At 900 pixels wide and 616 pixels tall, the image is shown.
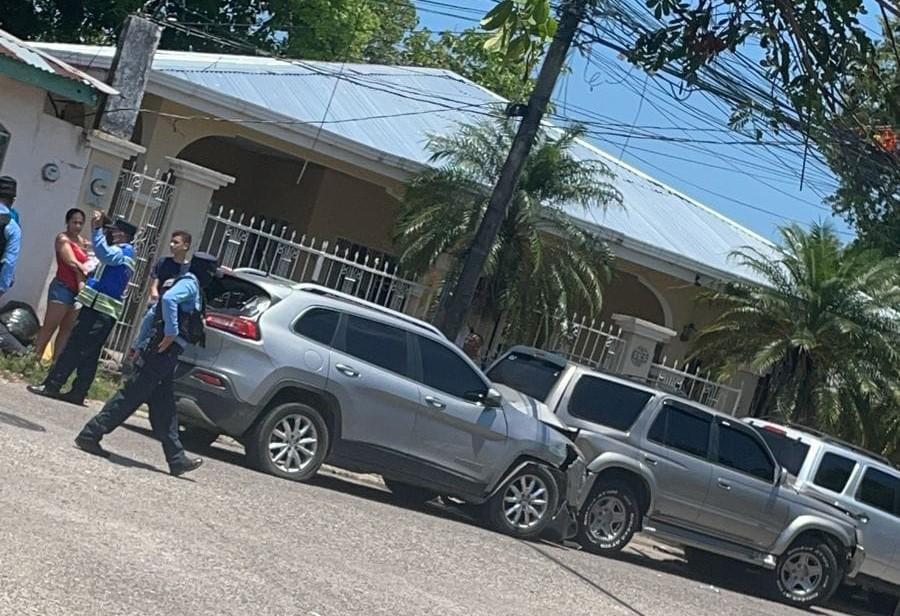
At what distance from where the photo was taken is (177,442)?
33.8ft

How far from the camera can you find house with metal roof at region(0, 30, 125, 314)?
14836 millimetres

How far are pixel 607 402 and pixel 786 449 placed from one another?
309cm

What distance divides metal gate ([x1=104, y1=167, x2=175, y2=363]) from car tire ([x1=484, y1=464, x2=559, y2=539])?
4.84 metres

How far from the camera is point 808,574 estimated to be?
1491 cm

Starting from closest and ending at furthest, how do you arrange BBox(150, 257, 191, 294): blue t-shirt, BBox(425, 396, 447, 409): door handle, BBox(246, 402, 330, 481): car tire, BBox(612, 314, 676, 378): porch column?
BBox(246, 402, 330, 481): car tire < BBox(425, 396, 447, 409): door handle < BBox(150, 257, 191, 294): blue t-shirt < BBox(612, 314, 676, 378): porch column

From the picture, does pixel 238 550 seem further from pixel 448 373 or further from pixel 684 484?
pixel 684 484

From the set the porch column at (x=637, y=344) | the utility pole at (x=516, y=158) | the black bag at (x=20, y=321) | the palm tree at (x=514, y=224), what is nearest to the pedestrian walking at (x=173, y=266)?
the black bag at (x=20, y=321)

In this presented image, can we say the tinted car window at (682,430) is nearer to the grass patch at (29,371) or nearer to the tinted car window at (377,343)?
the tinted car window at (377,343)

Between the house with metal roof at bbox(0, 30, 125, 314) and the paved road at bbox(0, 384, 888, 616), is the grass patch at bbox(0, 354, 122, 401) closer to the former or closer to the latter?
the paved road at bbox(0, 384, 888, 616)

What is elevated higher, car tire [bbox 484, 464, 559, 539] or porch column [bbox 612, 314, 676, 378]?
porch column [bbox 612, 314, 676, 378]

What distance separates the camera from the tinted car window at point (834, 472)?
15.6 metres

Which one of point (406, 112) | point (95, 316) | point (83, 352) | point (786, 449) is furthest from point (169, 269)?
point (406, 112)

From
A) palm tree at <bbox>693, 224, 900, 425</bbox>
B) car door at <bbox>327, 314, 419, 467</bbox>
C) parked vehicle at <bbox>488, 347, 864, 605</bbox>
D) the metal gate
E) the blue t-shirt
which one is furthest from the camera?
palm tree at <bbox>693, 224, 900, 425</bbox>

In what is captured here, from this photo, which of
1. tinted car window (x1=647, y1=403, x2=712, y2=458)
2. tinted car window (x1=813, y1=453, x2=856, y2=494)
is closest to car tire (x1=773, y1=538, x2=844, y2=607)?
tinted car window (x1=813, y1=453, x2=856, y2=494)
